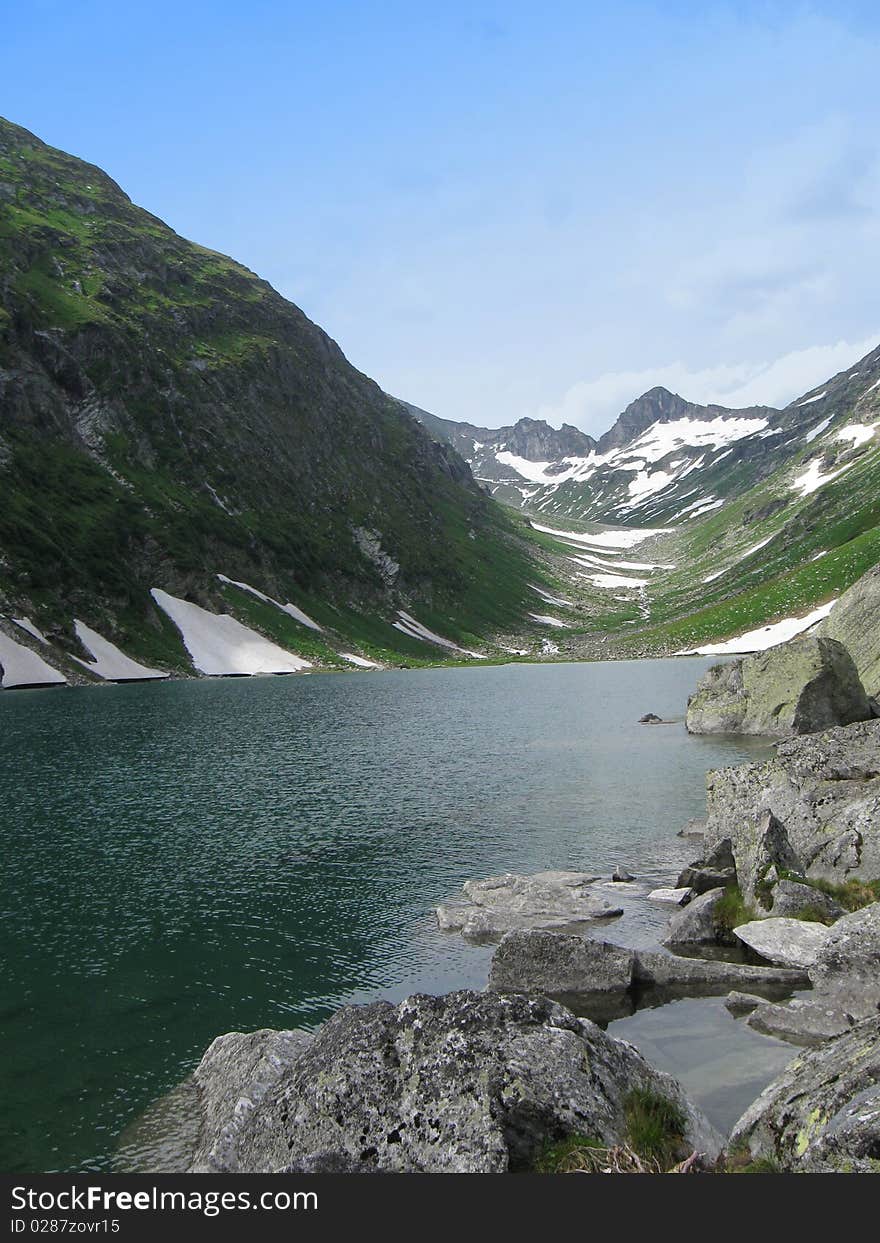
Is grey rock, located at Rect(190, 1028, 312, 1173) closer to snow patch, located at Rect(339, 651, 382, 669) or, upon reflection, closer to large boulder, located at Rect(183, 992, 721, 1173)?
large boulder, located at Rect(183, 992, 721, 1173)

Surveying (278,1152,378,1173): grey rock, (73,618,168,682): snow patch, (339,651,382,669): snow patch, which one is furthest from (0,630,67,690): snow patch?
(278,1152,378,1173): grey rock

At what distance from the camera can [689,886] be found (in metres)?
32.5

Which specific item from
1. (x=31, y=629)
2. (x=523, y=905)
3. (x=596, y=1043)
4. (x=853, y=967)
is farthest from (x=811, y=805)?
(x=31, y=629)

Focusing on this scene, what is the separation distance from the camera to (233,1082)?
680 inches

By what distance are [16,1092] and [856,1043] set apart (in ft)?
58.1

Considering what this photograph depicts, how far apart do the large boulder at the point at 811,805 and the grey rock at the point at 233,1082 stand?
18723 millimetres

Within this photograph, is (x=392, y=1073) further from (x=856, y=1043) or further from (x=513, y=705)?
(x=513, y=705)

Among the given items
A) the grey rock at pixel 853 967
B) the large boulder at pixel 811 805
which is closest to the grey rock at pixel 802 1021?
the grey rock at pixel 853 967

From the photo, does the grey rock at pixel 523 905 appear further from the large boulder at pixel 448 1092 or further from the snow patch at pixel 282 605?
the snow patch at pixel 282 605

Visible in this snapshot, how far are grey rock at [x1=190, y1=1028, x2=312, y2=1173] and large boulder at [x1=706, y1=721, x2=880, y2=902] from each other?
18.7m

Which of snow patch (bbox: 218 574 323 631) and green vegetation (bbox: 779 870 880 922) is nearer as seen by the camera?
green vegetation (bbox: 779 870 880 922)

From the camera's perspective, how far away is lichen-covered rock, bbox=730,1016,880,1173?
10203mm

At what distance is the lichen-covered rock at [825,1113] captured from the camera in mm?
10203

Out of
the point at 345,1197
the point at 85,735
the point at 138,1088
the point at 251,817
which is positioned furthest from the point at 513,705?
the point at 345,1197
